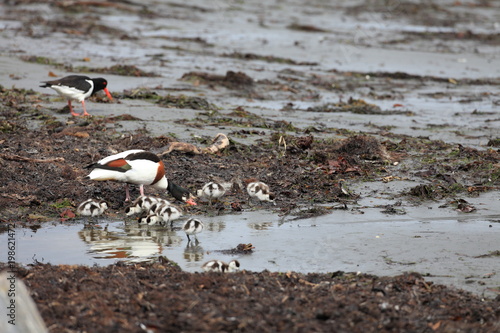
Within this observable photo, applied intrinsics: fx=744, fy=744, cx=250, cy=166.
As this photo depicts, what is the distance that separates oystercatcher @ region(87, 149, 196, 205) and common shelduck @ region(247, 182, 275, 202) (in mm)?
737

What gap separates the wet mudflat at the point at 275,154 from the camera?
5.44m

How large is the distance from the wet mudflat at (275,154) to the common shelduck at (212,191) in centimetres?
17

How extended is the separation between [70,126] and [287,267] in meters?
6.13

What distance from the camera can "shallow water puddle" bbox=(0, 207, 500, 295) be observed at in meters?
6.98

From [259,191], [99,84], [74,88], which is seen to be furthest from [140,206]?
[99,84]

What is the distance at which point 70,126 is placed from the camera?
11930 mm

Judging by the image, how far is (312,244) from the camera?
304 inches

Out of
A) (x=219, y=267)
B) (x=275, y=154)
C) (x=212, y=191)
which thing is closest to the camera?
(x=219, y=267)

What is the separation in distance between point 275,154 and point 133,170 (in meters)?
2.67

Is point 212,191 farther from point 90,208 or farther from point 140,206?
point 90,208

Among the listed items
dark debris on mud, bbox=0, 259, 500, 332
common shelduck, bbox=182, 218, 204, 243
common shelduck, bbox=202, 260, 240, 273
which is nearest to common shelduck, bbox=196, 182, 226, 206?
common shelduck, bbox=182, 218, 204, 243

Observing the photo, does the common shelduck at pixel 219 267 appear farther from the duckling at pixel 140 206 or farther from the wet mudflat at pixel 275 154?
the duckling at pixel 140 206

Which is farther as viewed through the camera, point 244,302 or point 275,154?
point 275,154

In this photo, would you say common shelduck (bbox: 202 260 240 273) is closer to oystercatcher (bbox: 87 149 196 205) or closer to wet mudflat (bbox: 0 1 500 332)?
wet mudflat (bbox: 0 1 500 332)
